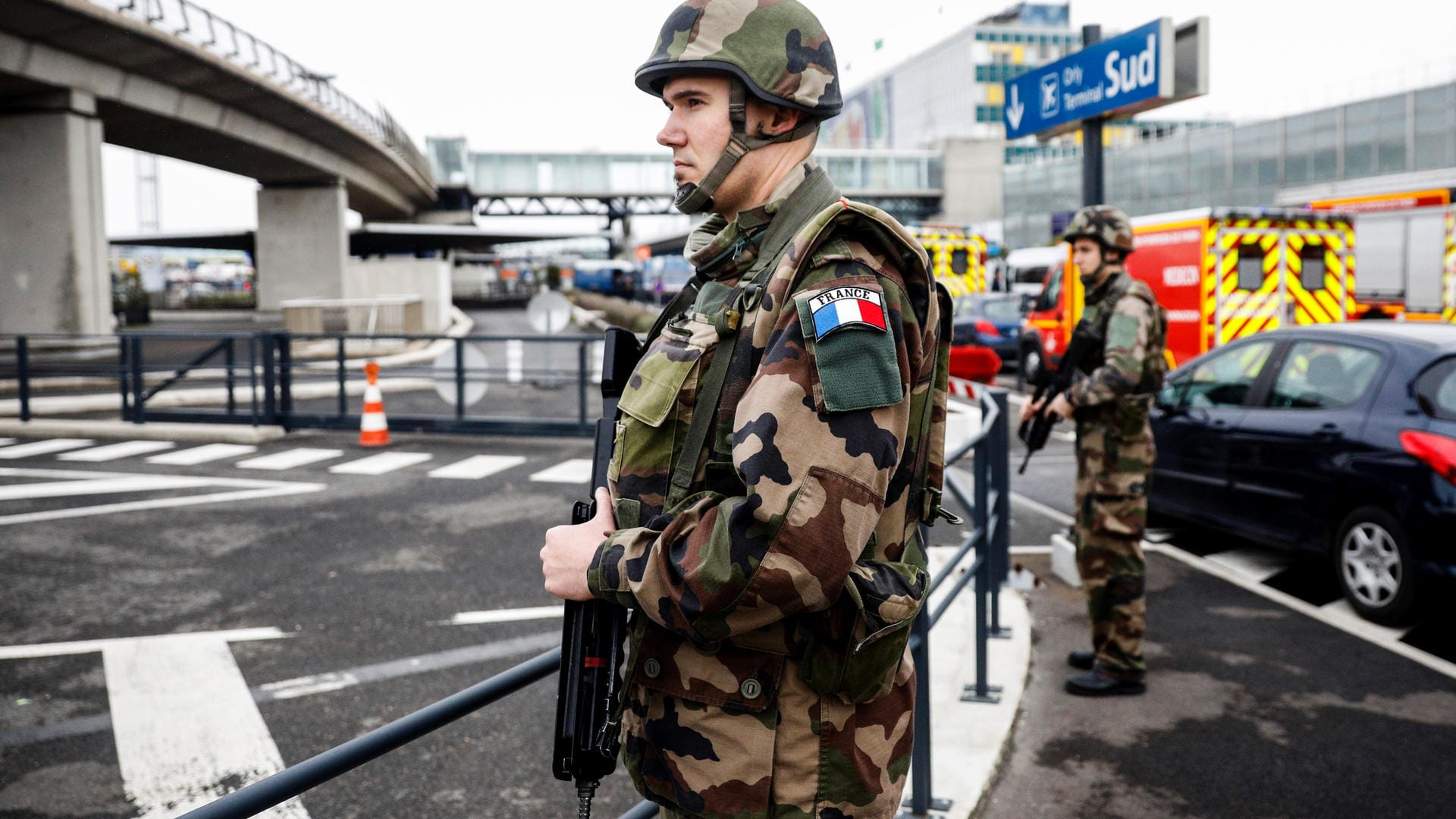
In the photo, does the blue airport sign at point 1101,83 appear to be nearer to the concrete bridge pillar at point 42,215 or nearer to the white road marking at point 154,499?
the white road marking at point 154,499

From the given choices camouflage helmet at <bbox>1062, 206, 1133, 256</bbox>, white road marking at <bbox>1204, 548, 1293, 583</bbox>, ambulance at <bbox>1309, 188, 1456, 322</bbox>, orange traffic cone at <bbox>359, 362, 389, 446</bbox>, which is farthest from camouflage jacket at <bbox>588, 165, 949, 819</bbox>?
ambulance at <bbox>1309, 188, 1456, 322</bbox>

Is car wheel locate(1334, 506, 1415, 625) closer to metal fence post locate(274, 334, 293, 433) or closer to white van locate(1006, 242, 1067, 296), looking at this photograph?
metal fence post locate(274, 334, 293, 433)

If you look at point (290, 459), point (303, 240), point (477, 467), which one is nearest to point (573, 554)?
point (477, 467)

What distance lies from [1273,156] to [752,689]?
44.9 metres

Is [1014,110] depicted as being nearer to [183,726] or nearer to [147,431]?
[183,726]

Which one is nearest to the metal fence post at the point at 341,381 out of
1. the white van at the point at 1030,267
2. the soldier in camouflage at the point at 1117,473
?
the soldier in camouflage at the point at 1117,473

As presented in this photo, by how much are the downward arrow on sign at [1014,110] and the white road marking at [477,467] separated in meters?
6.23

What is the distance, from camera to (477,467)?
11.1 meters

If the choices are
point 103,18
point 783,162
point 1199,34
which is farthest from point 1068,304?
point 103,18

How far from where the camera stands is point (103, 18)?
65.9ft

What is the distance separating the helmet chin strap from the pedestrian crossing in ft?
27.8

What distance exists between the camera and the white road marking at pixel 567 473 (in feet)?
34.0

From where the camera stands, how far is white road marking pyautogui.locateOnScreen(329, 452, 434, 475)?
35.6 ft

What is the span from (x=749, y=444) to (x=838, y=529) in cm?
17
